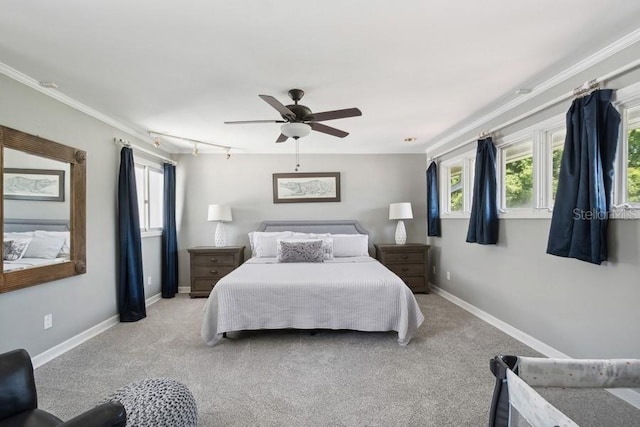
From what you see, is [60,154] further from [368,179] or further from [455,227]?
[455,227]

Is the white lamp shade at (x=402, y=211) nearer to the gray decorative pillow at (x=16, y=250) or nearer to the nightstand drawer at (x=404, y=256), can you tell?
the nightstand drawer at (x=404, y=256)

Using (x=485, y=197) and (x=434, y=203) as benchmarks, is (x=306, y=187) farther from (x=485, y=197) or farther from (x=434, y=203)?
(x=485, y=197)

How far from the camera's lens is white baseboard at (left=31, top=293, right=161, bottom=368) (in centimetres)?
242

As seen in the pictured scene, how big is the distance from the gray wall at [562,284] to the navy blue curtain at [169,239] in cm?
431

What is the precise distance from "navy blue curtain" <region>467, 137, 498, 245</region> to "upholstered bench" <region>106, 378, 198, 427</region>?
3.09 metres

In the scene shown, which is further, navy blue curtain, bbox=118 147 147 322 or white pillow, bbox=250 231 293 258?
white pillow, bbox=250 231 293 258

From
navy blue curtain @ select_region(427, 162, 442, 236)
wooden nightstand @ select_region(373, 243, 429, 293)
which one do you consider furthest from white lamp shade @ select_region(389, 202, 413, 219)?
wooden nightstand @ select_region(373, 243, 429, 293)

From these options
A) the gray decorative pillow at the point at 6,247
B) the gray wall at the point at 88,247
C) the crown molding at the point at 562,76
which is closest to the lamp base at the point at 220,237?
the gray wall at the point at 88,247

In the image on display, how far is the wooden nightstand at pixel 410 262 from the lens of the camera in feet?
14.8

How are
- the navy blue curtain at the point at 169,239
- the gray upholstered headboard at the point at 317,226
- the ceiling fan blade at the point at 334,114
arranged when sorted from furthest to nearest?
the gray upholstered headboard at the point at 317,226, the navy blue curtain at the point at 169,239, the ceiling fan blade at the point at 334,114

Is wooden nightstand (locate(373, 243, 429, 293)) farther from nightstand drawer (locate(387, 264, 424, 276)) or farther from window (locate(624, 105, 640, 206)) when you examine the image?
window (locate(624, 105, 640, 206))

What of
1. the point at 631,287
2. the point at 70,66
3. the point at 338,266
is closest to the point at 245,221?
the point at 338,266

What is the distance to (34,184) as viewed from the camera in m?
2.47

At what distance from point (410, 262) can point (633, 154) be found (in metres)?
2.91
